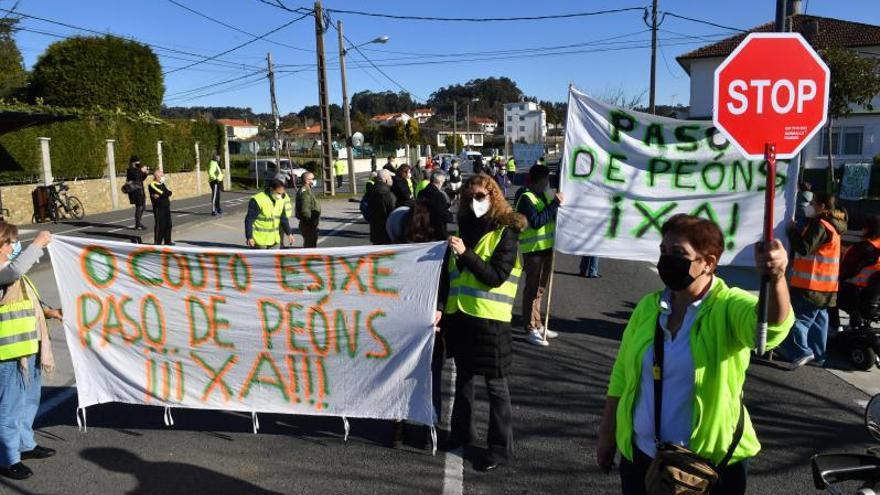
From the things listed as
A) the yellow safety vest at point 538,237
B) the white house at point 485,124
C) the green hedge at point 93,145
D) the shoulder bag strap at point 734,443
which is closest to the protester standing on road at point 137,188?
the green hedge at point 93,145

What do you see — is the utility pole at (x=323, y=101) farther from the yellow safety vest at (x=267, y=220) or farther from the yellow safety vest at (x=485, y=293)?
the yellow safety vest at (x=485, y=293)

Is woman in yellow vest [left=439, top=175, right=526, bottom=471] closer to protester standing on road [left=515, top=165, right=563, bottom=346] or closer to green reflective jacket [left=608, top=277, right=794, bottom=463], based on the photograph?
green reflective jacket [left=608, top=277, right=794, bottom=463]

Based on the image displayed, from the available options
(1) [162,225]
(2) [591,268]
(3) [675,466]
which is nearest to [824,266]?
(3) [675,466]

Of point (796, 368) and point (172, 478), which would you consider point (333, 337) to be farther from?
point (796, 368)

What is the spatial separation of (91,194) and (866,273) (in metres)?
21.1

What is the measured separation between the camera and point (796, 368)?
610cm

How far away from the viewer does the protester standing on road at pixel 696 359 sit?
2.35 m

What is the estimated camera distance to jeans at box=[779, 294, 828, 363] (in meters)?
6.02

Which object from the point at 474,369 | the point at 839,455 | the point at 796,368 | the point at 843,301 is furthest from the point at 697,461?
the point at 843,301

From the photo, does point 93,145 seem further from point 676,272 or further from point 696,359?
point 696,359

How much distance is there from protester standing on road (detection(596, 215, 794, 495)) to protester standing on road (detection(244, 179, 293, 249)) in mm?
7151

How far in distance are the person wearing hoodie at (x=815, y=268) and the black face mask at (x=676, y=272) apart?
4.09 metres

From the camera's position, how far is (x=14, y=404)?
405 centimetres

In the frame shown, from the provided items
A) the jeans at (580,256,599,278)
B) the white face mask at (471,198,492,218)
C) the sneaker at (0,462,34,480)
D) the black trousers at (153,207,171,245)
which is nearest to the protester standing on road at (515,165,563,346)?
the white face mask at (471,198,492,218)
